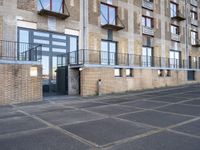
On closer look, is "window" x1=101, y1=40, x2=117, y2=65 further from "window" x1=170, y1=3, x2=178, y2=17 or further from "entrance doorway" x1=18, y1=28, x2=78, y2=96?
"window" x1=170, y1=3, x2=178, y2=17

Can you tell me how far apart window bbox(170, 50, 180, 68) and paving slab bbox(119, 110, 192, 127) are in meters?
16.3

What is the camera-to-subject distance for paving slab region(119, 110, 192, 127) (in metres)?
6.82

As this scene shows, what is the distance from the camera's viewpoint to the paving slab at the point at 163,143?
182 inches

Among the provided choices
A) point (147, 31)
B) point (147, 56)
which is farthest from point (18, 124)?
point (147, 31)

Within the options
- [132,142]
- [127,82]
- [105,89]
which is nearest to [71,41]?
[105,89]

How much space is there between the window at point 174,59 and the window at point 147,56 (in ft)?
11.7

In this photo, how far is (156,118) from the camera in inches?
297

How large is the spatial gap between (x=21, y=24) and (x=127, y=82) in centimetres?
922

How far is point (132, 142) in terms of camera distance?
497 centimetres

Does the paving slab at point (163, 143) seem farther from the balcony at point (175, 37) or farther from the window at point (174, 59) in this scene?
the balcony at point (175, 37)

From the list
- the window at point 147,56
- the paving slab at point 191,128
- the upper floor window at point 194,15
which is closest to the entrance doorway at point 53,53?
the window at point 147,56

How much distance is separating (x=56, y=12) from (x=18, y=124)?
9.27 meters

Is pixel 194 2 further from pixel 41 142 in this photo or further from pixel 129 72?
pixel 41 142

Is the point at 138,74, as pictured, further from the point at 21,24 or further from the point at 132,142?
the point at 132,142
